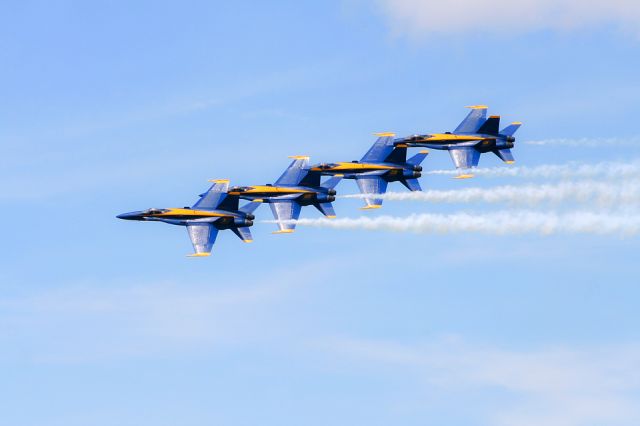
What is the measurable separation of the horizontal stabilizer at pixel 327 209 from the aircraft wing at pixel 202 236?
40.9 feet

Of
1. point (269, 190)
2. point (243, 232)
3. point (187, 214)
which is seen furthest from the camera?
point (269, 190)

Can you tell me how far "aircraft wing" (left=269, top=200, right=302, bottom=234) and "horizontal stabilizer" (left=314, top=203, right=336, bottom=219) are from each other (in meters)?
2.11

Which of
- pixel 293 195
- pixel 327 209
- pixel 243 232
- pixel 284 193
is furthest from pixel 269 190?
pixel 243 232

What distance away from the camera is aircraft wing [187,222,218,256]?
189875mm

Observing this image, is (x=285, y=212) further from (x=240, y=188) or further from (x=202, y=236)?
(x=202, y=236)

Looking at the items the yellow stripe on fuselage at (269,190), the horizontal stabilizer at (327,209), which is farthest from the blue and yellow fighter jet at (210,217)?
the horizontal stabilizer at (327,209)

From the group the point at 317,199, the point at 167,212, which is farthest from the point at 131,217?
the point at 317,199

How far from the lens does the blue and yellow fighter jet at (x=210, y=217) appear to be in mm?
191125

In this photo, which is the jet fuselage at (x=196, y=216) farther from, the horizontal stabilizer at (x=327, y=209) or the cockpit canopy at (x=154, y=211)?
the horizontal stabilizer at (x=327, y=209)

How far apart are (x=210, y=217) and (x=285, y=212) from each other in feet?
28.8

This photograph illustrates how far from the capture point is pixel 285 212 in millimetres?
195875

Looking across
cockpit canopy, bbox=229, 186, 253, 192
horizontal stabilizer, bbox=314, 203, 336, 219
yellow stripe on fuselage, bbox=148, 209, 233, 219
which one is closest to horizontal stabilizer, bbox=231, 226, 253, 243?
yellow stripe on fuselage, bbox=148, 209, 233, 219

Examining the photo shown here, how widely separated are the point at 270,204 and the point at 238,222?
22.6 ft

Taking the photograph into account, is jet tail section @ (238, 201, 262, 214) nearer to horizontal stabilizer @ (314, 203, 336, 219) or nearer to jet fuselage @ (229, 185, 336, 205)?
jet fuselage @ (229, 185, 336, 205)
